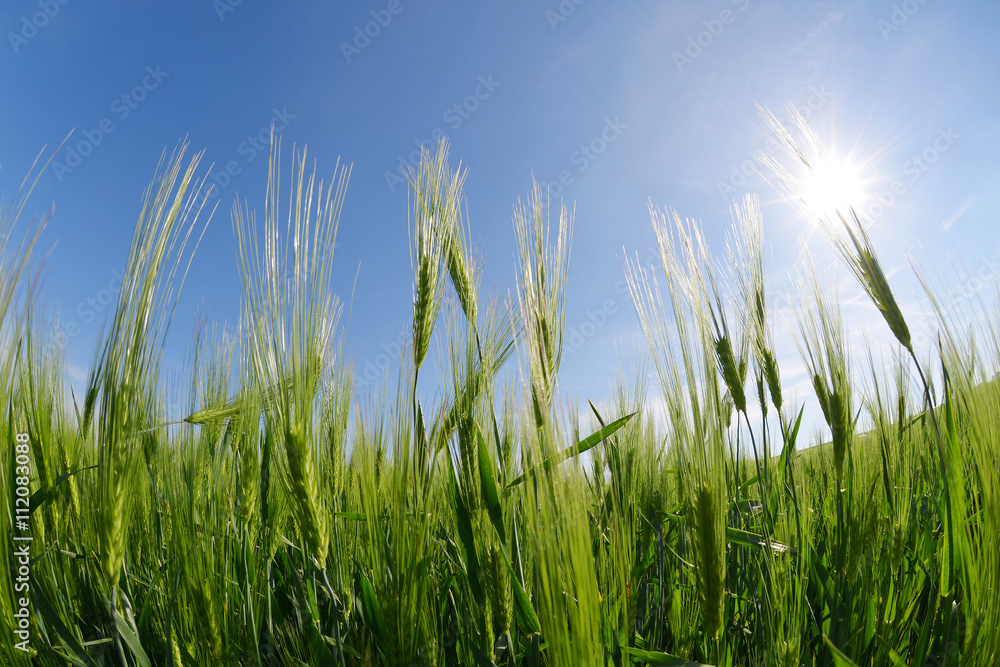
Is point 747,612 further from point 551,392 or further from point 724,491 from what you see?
point 551,392

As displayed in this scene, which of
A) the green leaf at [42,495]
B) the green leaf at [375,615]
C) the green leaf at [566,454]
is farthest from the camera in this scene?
the green leaf at [42,495]

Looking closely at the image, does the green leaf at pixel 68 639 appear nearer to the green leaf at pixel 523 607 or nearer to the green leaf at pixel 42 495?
the green leaf at pixel 42 495

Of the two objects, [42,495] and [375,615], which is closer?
[375,615]

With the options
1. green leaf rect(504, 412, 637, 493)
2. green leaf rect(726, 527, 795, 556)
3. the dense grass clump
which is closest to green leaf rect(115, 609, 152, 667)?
the dense grass clump

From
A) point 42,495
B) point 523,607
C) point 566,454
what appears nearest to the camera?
point 566,454

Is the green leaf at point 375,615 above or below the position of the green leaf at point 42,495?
below

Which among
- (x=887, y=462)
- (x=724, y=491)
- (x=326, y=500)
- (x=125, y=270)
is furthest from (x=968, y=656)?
(x=125, y=270)

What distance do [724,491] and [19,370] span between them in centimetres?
191

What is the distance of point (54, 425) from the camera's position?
1.55 metres

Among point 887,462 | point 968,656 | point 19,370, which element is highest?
point 19,370

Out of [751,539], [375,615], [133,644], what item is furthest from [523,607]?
[133,644]

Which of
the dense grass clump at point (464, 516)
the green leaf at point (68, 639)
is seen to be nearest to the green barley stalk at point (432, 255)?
the dense grass clump at point (464, 516)

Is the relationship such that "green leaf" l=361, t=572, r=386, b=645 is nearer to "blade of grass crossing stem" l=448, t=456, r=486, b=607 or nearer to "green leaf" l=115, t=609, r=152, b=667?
"blade of grass crossing stem" l=448, t=456, r=486, b=607

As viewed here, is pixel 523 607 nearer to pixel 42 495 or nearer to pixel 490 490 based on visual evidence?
pixel 490 490
